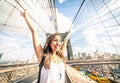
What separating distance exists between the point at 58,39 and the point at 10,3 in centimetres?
177

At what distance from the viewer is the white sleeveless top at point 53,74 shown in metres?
0.76

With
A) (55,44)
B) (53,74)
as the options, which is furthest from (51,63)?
(55,44)

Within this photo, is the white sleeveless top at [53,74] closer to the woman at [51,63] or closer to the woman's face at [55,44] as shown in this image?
the woman at [51,63]

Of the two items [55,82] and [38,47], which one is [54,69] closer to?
[55,82]

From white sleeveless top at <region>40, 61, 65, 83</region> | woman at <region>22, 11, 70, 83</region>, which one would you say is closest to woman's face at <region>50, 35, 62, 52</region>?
woman at <region>22, 11, 70, 83</region>

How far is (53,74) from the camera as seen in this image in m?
0.77

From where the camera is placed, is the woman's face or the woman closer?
the woman

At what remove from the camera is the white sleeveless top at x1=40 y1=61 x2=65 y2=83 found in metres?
0.76

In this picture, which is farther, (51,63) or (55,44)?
(55,44)

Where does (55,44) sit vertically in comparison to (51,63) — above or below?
above

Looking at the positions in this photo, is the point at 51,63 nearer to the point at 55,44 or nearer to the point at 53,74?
the point at 53,74

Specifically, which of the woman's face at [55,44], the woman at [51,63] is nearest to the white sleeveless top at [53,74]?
the woman at [51,63]

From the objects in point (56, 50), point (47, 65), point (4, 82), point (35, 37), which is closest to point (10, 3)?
point (35, 37)

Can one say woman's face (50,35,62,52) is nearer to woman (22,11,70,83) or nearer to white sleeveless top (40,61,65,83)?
woman (22,11,70,83)
